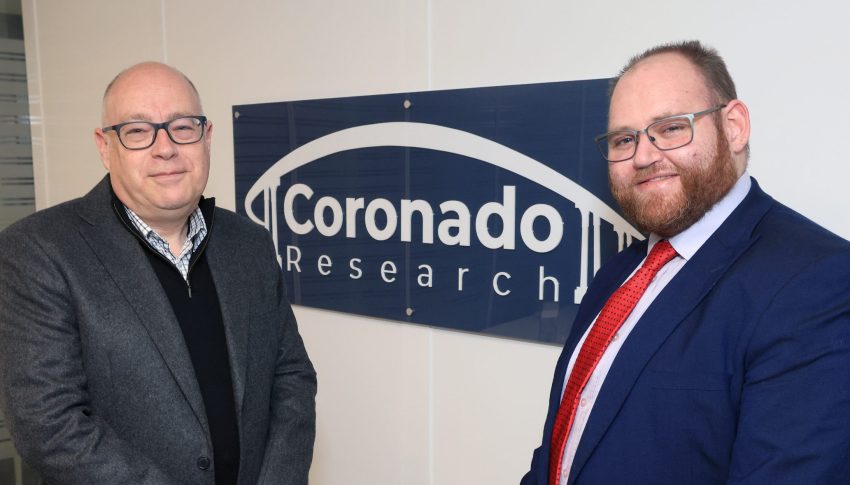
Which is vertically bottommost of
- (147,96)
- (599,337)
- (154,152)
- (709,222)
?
(599,337)

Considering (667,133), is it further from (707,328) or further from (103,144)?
(103,144)

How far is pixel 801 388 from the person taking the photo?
1.10 m

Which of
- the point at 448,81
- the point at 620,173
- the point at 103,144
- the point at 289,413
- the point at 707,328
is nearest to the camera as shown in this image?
the point at 707,328

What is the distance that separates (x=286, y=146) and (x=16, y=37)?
223 cm

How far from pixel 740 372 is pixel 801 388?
3.9 inches

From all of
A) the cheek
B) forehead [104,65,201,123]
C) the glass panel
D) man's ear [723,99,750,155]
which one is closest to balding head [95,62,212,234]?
forehead [104,65,201,123]

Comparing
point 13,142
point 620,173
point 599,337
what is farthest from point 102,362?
point 13,142

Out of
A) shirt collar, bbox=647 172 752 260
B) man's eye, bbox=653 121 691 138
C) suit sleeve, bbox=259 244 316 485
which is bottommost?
suit sleeve, bbox=259 244 316 485

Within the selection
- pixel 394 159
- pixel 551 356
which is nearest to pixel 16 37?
pixel 394 159

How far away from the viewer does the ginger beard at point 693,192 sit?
1343mm

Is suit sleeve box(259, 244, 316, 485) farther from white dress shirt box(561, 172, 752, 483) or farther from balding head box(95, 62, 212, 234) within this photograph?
white dress shirt box(561, 172, 752, 483)

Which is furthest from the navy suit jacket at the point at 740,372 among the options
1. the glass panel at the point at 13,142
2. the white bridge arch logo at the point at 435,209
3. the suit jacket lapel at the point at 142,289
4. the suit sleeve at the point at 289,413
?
the glass panel at the point at 13,142

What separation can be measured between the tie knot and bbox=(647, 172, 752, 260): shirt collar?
0.10 feet

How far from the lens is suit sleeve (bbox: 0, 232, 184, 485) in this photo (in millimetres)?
1459
